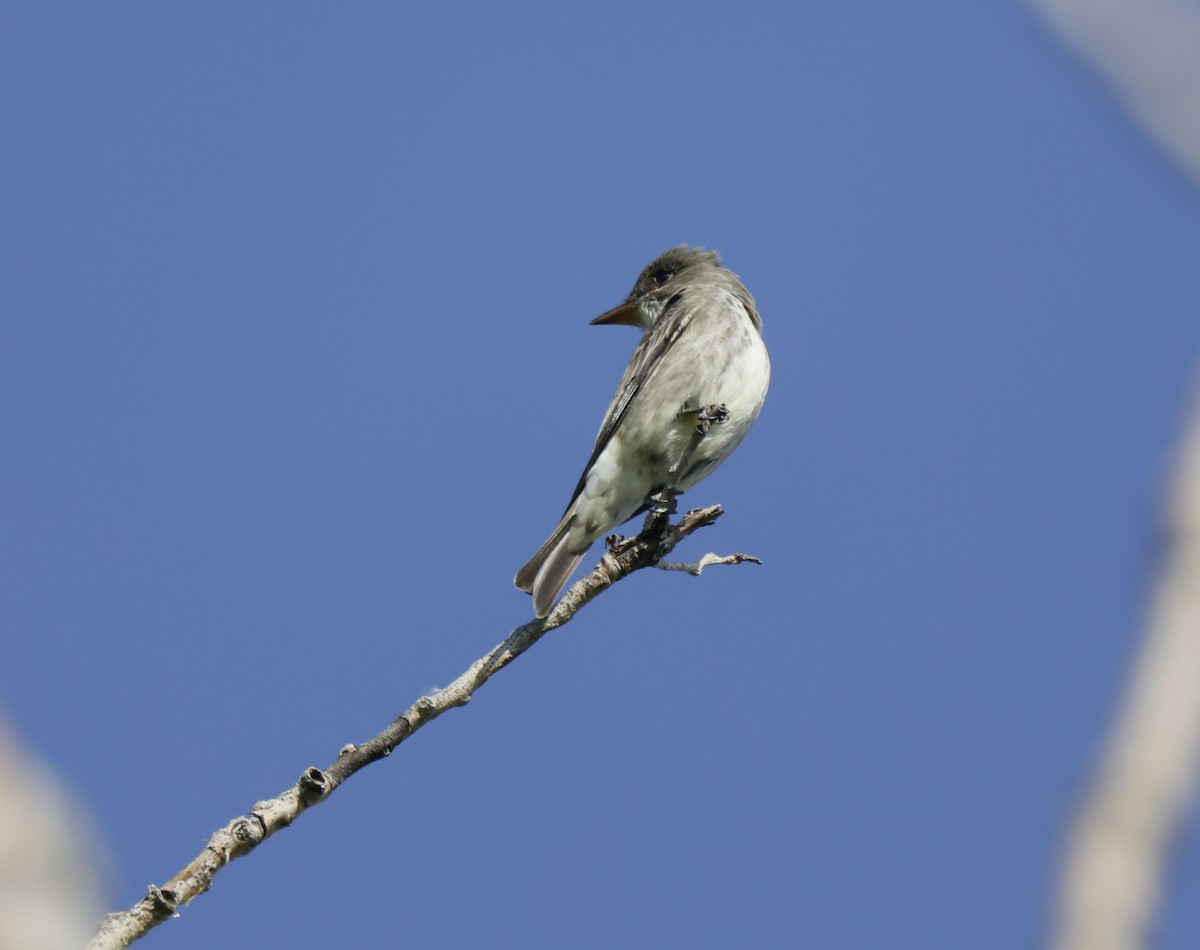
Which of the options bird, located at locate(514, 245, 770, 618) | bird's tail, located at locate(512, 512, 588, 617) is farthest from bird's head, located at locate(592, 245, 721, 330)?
bird's tail, located at locate(512, 512, 588, 617)

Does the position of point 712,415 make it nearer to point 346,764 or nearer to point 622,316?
point 622,316

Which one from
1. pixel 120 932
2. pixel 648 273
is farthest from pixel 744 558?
pixel 648 273

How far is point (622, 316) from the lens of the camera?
33.9ft

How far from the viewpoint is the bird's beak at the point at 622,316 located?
10266 mm

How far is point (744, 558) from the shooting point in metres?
5.29

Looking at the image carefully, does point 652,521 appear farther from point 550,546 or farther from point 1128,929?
point 1128,929

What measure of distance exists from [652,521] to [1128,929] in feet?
12.5

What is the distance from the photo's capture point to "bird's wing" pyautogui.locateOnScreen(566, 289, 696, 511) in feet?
26.0

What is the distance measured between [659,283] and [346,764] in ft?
24.2

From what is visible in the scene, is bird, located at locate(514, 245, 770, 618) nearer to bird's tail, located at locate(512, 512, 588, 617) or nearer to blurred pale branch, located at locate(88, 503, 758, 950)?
bird's tail, located at locate(512, 512, 588, 617)

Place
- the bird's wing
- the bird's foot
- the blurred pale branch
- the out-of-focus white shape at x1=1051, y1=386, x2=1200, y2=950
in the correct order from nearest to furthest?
the out-of-focus white shape at x1=1051, y1=386, x2=1200, y2=950 → the blurred pale branch → the bird's foot → the bird's wing

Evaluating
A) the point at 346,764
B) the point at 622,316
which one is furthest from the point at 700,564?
the point at 622,316

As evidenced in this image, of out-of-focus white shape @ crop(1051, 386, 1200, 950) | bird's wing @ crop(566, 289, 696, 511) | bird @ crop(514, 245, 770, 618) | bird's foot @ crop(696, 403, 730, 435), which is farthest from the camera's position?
bird's wing @ crop(566, 289, 696, 511)

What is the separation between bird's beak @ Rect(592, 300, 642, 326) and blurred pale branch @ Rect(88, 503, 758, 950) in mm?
5320
